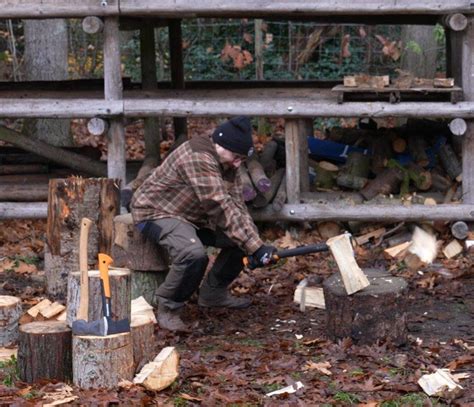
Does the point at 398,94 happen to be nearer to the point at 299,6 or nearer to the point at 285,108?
the point at 285,108

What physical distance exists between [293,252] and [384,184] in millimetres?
3795

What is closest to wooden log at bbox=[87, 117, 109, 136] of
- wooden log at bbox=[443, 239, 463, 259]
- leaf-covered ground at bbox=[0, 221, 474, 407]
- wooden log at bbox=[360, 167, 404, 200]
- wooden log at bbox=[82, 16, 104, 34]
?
wooden log at bbox=[82, 16, 104, 34]

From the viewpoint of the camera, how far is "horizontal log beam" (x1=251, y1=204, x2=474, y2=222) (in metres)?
10.1

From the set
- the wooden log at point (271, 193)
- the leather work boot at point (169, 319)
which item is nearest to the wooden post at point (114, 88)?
the wooden log at point (271, 193)

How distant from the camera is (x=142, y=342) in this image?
635 cm

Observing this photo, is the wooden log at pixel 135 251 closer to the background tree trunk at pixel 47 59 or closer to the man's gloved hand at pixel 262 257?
the man's gloved hand at pixel 262 257

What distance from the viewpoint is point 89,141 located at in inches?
659

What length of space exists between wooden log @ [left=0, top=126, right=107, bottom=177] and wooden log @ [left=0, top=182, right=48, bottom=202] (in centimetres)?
46

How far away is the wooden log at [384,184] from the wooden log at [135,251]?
3.39 metres

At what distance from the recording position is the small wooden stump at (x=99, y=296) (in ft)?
20.0

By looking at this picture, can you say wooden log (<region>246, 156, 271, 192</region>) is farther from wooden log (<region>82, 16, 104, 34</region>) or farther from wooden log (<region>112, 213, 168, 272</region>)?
wooden log (<region>112, 213, 168, 272</region>)

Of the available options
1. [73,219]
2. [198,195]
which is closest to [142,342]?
[198,195]

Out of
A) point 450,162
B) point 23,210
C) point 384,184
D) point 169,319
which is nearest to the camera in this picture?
point 169,319

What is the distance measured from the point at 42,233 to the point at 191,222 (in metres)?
3.49
